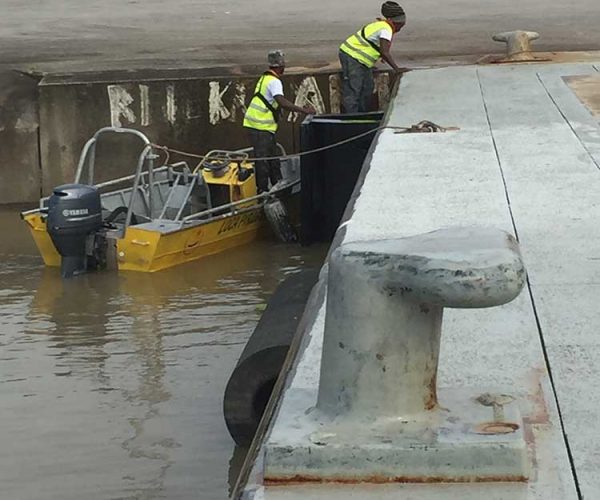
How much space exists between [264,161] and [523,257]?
9.01 meters

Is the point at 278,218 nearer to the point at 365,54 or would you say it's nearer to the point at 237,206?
the point at 237,206

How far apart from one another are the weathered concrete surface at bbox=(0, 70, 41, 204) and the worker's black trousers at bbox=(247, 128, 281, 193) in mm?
3605

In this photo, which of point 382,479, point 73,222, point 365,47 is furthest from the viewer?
point 365,47

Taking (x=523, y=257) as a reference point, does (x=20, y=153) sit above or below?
below

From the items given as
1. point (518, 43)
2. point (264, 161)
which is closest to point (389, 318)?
point (264, 161)

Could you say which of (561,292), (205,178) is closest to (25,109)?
(205,178)

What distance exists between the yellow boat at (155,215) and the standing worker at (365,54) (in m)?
1.23

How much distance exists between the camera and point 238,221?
14.1 meters

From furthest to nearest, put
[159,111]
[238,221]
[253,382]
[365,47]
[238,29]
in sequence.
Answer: [238,29]
[159,111]
[365,47]
[238,221]
[253,382]

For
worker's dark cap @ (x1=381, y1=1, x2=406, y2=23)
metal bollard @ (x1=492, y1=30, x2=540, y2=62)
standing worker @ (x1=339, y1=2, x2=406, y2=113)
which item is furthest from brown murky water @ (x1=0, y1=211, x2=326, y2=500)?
metal bollard @ (x1=492, y1=30, x2=540, y2=62)

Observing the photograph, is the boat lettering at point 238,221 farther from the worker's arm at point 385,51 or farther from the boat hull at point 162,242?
the worker's arm at point 385,51

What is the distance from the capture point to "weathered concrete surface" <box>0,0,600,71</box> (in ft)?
63.6

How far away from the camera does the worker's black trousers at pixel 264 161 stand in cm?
1478

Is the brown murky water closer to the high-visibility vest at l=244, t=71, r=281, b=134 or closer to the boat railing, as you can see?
the boat railing
